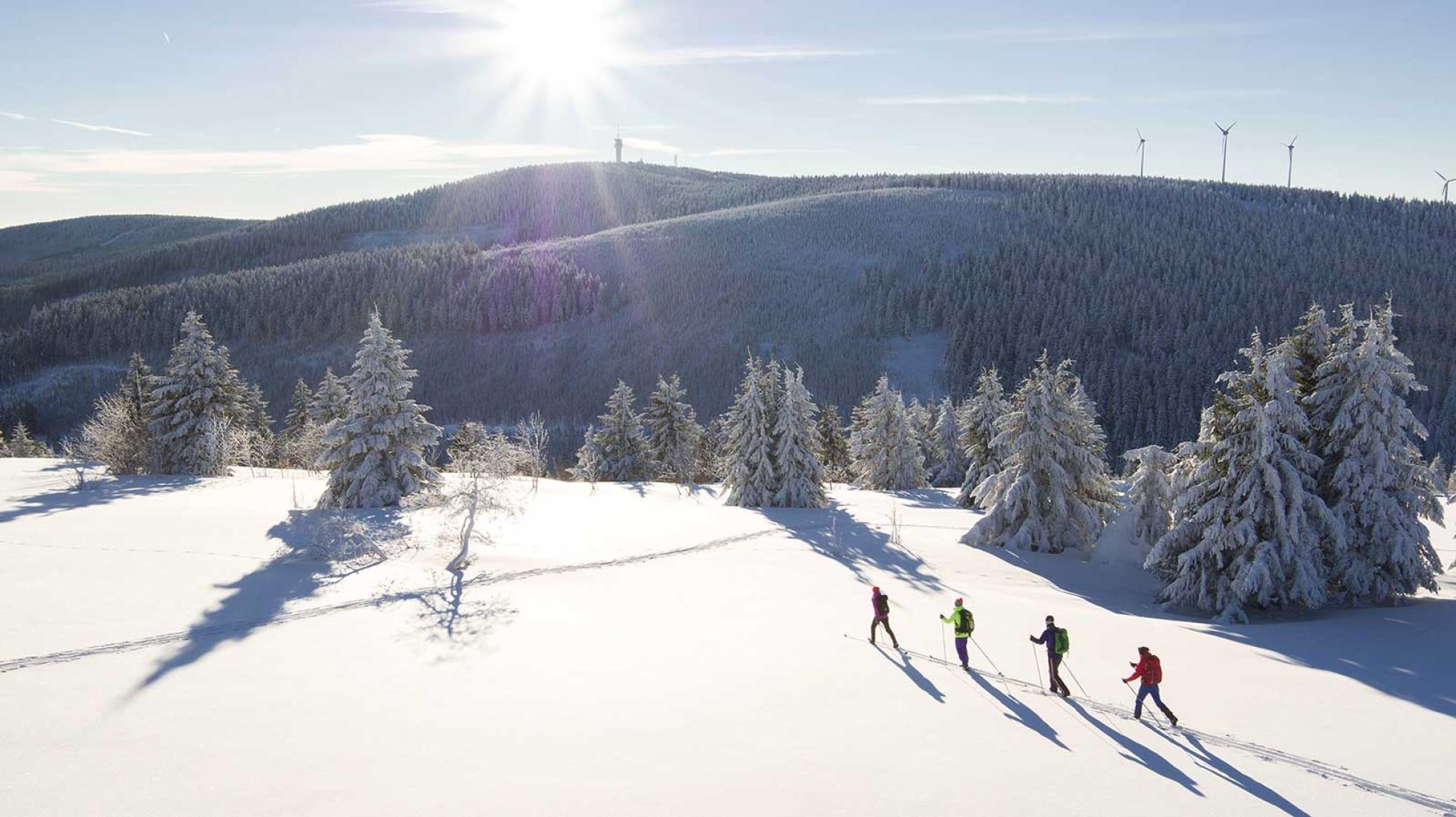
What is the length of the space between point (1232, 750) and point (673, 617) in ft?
40.1

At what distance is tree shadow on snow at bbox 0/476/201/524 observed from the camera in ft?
93.1

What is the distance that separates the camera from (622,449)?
2217 inches

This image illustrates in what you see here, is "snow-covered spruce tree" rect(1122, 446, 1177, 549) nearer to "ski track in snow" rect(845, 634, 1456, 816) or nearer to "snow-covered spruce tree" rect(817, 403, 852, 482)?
"ski track in snow" rect(845, 634, 1456, 816)

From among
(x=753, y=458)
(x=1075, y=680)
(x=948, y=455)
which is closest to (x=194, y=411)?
(x=753, y=458)

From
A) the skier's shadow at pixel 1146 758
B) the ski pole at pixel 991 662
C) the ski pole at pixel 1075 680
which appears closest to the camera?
the skier's shadow at pixel 1146 758

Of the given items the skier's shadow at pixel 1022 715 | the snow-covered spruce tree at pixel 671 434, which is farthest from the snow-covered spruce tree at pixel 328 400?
the skier's shadow at pixel 1022 715

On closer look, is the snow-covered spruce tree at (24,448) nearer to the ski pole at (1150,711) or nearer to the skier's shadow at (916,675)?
the skier's shadow at (916,675)

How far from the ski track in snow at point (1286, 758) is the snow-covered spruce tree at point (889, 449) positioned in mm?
35496

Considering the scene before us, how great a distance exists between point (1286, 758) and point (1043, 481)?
20.7m

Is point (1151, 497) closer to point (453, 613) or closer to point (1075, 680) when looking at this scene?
point (1075, 680)

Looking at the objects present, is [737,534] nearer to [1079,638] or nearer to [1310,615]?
[1079,638]

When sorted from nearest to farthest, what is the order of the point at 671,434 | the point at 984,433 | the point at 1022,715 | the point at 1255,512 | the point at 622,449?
the point at 1022,715
the point at 1255,512
the point at 984,433
the point at 622,449
the point at 671,434

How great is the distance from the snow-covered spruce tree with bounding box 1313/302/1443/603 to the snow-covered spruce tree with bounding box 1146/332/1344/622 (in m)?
0.97

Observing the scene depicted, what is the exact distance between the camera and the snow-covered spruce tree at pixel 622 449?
55844 mm
